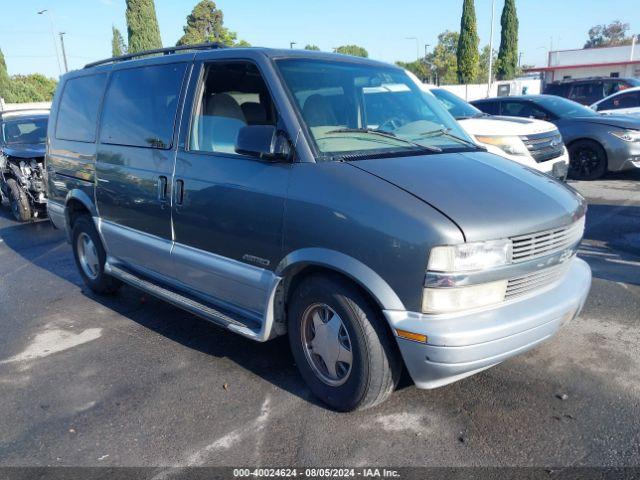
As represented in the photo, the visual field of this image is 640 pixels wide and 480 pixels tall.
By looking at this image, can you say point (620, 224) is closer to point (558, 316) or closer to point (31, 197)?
point (558, 316)

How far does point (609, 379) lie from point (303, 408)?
194 cm

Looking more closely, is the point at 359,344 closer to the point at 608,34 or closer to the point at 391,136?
the point at 391,136

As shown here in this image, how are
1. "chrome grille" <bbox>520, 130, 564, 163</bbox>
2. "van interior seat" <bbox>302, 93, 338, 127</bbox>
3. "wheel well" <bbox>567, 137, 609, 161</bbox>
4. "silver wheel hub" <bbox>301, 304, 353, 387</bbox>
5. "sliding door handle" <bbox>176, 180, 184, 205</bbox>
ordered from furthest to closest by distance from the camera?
"wheel well" <bbox>567, 137, 609, 161</bbox>
"chrome grille" <bbox>520, 130, 564, 163</bbox>
"sliding door handle" <bbox>176, 180, 184, 205</bbox>
"van interior seat" <bbox>302, 93, 338, 127</bbox>
"silver wheel hub" <bbox>301, 304, 353, 387</bbox>

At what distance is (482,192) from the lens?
9.63ft

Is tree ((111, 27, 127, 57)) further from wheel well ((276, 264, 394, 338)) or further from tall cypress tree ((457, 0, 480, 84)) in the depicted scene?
wheel well ((276, 264, 394, 338))

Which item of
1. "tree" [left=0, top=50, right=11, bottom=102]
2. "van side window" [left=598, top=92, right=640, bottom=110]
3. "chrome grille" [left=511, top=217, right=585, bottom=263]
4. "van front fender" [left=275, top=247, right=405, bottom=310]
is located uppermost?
"tree" [left=0, top=50, right=11, bottom=102]

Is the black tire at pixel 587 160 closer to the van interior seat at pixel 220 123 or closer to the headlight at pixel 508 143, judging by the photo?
the headlight at pixel 508 143

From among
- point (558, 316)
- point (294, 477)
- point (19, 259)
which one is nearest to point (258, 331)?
point (294, 477)

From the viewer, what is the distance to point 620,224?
6996 mm

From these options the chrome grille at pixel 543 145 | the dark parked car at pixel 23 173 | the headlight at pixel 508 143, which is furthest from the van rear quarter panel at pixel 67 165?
the chrome grille at pixel 543 145

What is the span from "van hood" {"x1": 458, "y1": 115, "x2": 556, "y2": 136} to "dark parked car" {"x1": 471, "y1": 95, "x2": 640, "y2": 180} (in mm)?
1687

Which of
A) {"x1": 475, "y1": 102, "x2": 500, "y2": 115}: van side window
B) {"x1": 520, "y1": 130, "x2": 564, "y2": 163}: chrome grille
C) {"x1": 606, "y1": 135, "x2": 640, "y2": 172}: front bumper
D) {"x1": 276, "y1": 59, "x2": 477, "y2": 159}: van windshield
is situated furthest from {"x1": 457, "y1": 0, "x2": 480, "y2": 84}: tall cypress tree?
{"x1": 276, "y1": 59, "x2": 477, "y2": 159}: van windshield

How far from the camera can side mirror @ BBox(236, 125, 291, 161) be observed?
10.4ft

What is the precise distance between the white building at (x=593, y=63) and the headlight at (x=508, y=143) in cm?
4047
